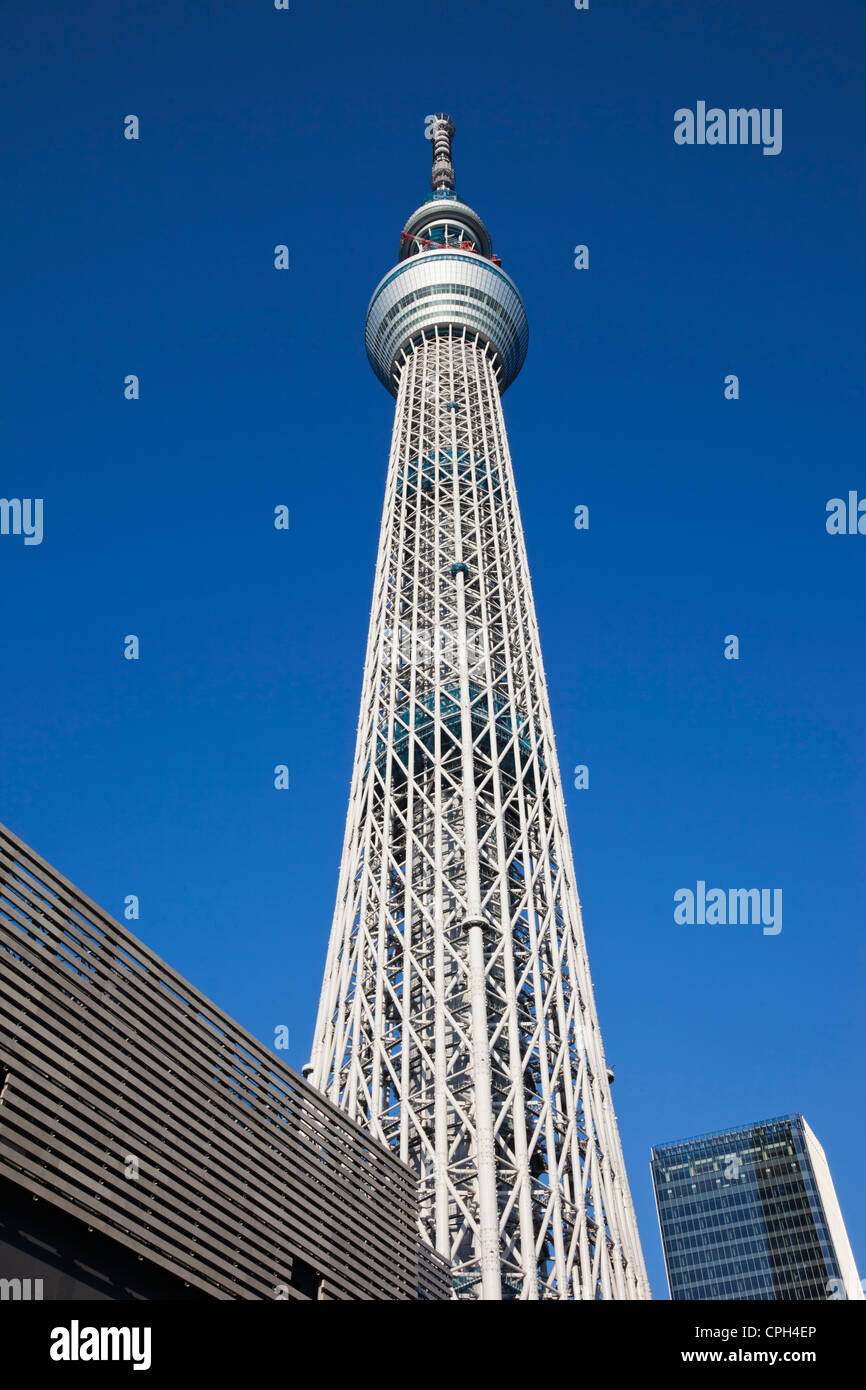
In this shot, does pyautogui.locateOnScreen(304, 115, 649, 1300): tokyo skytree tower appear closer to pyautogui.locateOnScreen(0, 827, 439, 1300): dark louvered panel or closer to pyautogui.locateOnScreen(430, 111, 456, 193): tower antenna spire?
pyautogui.locateOnScreen(0, 827, 439, 1300): dark louvered panel

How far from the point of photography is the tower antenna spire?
3295 inches

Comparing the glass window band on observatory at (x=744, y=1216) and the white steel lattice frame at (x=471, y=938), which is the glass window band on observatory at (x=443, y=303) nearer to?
the white steel lattice frame at (x=471, y=938)

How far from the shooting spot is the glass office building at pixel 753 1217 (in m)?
139

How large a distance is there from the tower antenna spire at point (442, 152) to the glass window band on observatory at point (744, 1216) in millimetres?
115855

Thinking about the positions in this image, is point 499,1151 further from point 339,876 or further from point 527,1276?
point 339,876

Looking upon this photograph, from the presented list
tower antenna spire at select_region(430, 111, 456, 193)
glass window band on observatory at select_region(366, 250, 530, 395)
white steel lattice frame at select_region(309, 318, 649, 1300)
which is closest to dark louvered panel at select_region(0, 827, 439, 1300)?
white steel lattice frame at select_region(309, 318, 649, 1300)

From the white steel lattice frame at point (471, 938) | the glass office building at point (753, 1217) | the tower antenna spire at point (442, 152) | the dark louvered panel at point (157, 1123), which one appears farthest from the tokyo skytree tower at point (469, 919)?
the glass office building at point (753, 1217)

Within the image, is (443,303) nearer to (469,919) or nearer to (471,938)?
(469,919)

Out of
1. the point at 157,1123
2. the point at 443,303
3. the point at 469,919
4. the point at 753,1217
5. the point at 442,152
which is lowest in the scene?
the point at 157,1123

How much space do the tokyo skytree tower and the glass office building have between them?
108967 millimetres

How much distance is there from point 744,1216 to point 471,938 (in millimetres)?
124178

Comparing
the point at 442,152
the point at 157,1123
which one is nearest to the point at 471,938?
the point at 157,1123

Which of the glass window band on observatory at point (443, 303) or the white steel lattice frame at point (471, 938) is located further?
the glass window band on observatory at point (443, 303)

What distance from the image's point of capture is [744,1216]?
147 m
